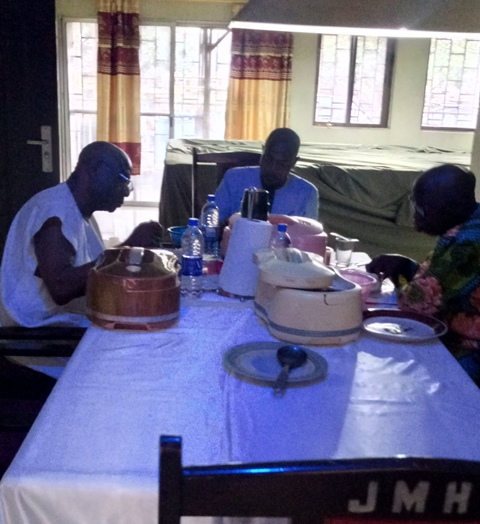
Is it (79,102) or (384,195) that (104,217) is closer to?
(79,102)

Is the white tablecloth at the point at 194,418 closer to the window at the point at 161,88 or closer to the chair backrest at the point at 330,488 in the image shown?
the chair backrest at the point at 330,488

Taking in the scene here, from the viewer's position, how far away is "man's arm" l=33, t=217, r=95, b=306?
1541 millimetres

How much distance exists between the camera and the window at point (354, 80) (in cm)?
619

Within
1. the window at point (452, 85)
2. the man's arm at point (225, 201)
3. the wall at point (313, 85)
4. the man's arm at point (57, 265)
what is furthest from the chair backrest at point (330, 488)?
the window at point (452, 85)

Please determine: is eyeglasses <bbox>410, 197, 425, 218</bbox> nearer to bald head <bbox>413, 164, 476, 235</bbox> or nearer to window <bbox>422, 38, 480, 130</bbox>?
bald head <bbox>413, 164, 476, 235</bbox>

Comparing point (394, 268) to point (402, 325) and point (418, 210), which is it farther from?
point (402, 325)

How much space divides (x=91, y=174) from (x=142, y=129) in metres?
4.94

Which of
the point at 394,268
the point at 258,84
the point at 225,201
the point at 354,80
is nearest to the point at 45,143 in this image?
the point at 225,201

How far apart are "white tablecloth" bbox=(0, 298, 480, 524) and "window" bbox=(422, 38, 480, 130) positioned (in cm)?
562

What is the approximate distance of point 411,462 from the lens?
53cm

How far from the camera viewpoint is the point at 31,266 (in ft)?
5.32

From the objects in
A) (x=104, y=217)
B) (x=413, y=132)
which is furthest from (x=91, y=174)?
(x=413, y=132)

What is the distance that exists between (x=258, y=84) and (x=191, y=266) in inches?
186

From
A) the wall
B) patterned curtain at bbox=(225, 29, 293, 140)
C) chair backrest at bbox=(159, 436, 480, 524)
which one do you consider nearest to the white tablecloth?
chair backrest at bbox=(159, 436, 480, 524)
